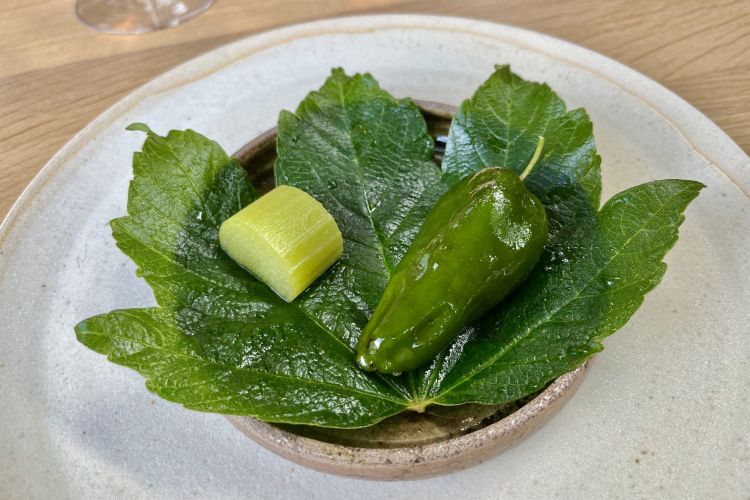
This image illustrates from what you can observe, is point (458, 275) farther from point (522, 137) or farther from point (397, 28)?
point (397, 28)

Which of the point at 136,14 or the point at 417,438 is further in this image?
the point at 136,14

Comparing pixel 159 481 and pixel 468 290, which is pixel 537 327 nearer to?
pixel 468 290

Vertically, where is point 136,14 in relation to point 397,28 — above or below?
below

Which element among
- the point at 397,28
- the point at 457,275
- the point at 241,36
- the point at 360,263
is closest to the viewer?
the point at 457,275

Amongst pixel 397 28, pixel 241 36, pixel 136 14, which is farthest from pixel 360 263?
pixel 136 14

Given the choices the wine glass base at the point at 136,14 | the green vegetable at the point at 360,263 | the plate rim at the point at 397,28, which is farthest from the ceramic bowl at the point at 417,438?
the wine glass base at the point at 136,14

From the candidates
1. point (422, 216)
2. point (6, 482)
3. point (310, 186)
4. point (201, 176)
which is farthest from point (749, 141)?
point (6, 482)

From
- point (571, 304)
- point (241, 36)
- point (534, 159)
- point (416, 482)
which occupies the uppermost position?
point (534, 159)

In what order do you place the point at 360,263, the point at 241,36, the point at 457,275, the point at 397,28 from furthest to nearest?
the point at 241,36
the point at 397,28
the point at 360,263
the point at 457,275
